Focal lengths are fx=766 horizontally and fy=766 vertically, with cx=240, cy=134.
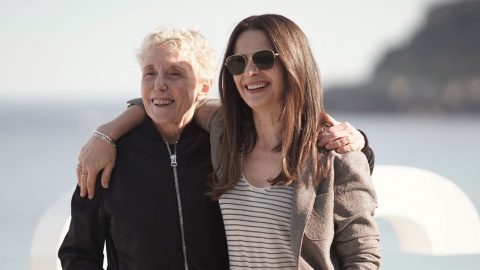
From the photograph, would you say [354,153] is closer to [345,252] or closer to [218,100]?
[345,252]

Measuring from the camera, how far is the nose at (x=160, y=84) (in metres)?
2.73

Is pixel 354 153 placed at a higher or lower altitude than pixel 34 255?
higher

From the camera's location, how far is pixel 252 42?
265 centimetres

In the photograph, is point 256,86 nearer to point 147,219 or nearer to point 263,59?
point 263,59

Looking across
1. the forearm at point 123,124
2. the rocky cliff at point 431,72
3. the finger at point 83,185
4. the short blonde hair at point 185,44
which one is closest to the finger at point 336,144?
the short blonde hair at point 185,44

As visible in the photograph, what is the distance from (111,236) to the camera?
2775 mm

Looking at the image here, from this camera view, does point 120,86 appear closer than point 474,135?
No

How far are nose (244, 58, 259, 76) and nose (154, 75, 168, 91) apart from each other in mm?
305

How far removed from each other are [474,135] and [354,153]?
21.2 metres

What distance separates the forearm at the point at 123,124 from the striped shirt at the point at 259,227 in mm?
491

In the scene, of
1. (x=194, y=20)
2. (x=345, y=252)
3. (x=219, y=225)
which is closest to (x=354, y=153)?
(x=345, y=252)

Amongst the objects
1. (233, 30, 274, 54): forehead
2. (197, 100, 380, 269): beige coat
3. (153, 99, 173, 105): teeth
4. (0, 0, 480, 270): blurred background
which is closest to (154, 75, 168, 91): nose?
(153, 99, 173, 105): teeth

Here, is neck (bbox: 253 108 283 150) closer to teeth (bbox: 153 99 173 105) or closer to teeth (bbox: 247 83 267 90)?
teeth (bbox: 247 83 267 90)

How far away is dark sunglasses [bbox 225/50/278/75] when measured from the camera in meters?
2.59
